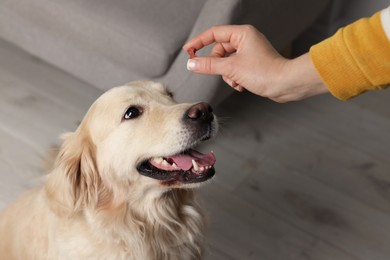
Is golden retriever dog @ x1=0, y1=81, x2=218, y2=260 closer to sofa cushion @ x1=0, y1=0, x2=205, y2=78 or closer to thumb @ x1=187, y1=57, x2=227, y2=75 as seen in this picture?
thumb @ x1=187, y1=57, x2=227, y2=75

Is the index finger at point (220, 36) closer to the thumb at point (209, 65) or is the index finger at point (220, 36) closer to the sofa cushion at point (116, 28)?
the thumb at point (209, 65)

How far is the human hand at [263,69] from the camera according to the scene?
46.6 inches

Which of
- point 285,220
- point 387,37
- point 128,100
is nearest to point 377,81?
point 387,37

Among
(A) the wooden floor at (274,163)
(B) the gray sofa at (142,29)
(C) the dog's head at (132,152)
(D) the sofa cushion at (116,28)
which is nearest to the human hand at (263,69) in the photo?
(C) the dog's head at (132,152)

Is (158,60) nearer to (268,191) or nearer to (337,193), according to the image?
(268,191)

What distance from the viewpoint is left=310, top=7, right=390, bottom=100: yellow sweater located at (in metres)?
1.05

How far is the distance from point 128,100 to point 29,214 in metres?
0.46

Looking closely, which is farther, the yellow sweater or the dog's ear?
the dog's ear

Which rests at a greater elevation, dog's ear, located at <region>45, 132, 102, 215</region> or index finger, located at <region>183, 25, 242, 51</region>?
index finger, located at <region>183, 25, 242, 51</region>

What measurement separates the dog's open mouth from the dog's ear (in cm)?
14

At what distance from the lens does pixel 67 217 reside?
1283mm

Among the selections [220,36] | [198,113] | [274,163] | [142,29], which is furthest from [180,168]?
[274,163]

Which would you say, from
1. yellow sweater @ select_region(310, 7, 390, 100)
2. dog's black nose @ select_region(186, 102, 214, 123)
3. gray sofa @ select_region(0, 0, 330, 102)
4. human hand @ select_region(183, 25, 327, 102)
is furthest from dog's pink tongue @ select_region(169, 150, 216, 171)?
gray sofa @ select_region(0, 0, 330, 102)

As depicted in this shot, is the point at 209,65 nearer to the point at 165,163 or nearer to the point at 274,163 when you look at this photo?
the point at 165,163
